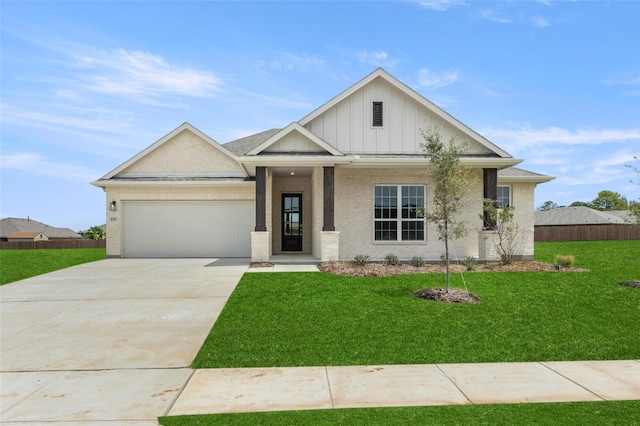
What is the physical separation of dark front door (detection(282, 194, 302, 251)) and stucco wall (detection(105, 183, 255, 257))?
1538 mm

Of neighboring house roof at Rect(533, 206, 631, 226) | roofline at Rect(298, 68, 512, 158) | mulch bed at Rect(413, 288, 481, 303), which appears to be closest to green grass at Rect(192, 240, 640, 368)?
mulch bed at Rect(413, 288, 481, 303)

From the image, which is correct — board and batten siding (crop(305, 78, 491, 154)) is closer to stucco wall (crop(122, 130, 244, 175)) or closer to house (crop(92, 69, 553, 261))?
house (crop(92, 69, 553, 261))

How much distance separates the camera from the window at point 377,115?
15.0 metres

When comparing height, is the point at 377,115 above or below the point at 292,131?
above

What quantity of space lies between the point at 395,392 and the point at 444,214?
511 cm

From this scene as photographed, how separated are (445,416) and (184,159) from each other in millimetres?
16979

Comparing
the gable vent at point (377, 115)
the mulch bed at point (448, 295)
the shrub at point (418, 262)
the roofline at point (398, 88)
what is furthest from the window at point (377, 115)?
the mulch bed at point (448, 295)

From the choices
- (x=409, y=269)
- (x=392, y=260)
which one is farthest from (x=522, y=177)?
(x=409, y=269)

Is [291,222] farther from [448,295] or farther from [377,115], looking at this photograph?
[448,295]

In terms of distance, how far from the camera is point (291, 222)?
17781 mm

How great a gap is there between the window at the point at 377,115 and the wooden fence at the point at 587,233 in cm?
1933

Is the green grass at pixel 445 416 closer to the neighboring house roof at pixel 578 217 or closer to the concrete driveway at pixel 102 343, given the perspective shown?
the concrete driveway at pixel 102 343

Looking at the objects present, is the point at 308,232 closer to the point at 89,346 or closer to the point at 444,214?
the point at 444,214

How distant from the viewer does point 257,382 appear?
15.8 ft
